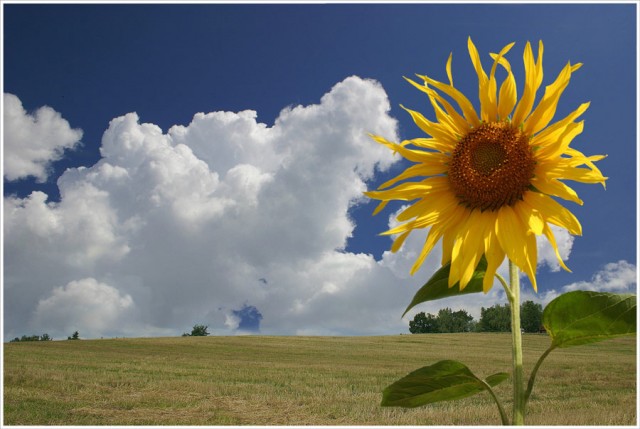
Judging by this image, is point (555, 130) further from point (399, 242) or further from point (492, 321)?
point (492, 321)

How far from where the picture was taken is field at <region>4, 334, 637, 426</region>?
12.2m

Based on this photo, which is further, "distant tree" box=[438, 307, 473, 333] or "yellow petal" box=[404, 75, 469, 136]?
"distant tree" box=[438, 307, 473, 333]

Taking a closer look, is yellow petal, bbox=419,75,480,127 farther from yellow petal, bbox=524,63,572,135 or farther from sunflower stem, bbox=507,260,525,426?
sunflower stem, bbox=507,260,525,426

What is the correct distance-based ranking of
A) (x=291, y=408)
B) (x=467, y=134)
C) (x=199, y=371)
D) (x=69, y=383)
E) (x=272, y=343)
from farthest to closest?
1. (x=272, y=343)
2. (x=199, y=371)
3. (x=69, y=383)
4. (x=291, y=408)
5. (x=467, y=134)

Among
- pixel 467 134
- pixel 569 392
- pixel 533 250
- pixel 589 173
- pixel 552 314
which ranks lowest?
pixel 569 392

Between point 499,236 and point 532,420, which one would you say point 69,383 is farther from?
point 499,236

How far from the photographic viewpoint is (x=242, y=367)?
23969mm

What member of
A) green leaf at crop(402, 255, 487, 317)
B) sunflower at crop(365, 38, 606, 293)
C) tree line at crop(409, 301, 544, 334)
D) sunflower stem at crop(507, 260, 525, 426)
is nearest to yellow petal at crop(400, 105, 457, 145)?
sunflower at crop(365, 38, 606, 293)

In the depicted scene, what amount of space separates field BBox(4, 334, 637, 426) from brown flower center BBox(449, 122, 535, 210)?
10800mm

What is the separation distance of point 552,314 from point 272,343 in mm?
38807

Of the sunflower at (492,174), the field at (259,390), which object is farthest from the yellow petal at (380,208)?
the field at (259,390)

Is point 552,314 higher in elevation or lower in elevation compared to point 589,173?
lower

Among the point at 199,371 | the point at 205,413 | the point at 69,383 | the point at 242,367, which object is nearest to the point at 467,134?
the point at 205,413

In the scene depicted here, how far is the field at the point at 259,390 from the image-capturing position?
12.2 meters
